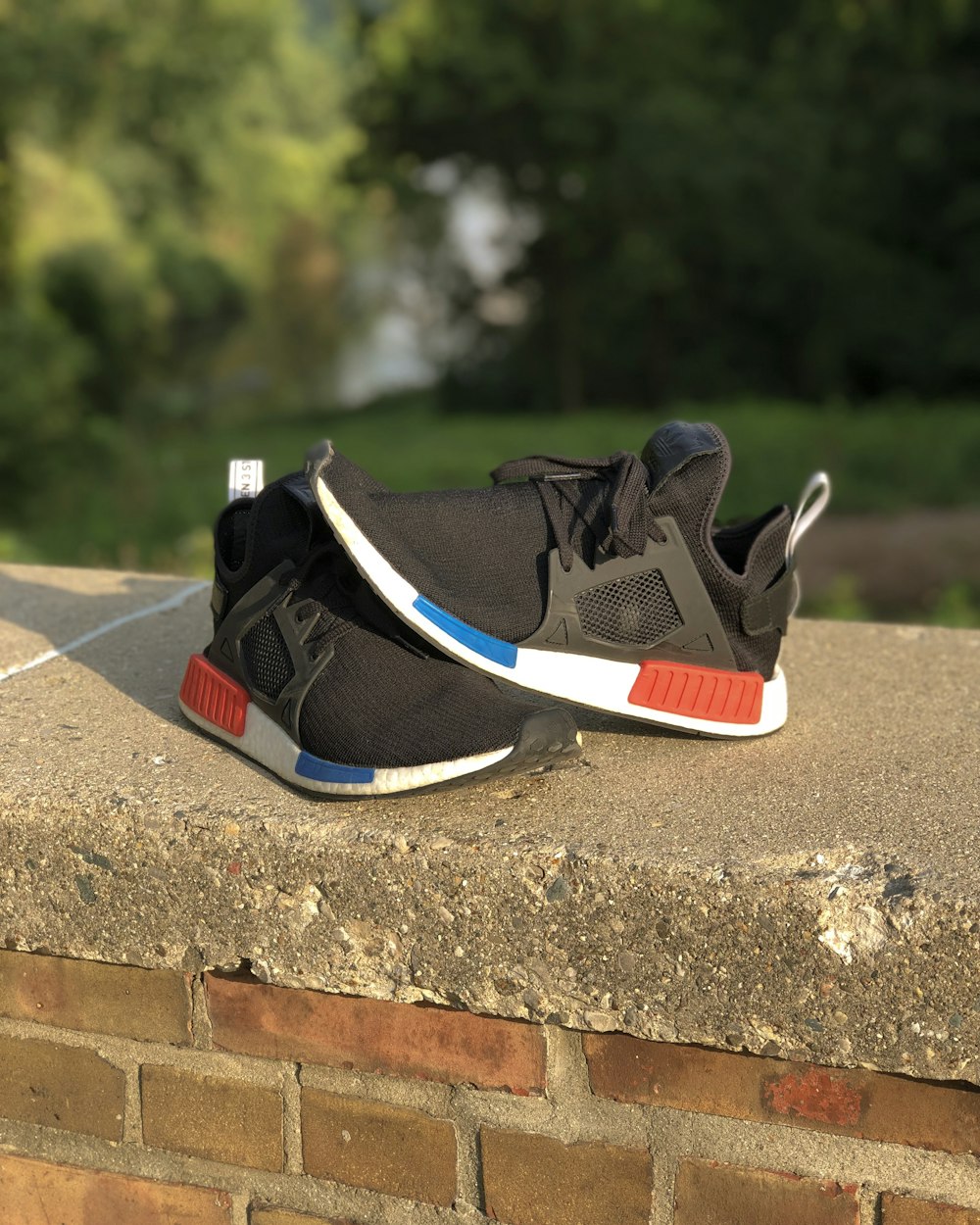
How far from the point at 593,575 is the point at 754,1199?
0.64m

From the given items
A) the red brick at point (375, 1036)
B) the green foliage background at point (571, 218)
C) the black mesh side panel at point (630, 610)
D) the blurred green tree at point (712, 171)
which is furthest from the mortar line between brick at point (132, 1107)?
the blurred green tree at point (712, 171)

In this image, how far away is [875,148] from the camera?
738 inches

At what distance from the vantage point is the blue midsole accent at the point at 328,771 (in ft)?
4.18

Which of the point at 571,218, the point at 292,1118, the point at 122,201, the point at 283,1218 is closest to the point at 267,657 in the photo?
the point at 292,1118

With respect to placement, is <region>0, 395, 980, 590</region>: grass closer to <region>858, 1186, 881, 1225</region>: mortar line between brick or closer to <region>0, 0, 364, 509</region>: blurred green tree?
<region>0, 0, 364, 509</region>: blurred green tree

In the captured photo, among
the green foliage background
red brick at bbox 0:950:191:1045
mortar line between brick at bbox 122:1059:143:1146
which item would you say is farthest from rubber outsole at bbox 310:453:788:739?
the green foliage background

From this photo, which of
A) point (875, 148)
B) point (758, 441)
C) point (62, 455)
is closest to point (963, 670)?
point (62, 455)

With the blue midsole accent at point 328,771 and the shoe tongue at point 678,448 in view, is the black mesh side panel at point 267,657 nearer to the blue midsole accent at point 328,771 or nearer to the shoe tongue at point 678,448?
the blue midsole accent at point 328,771

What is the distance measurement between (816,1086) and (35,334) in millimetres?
12129

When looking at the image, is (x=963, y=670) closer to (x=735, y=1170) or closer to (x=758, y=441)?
(x=735, y=1170)

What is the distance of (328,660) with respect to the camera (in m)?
1.35

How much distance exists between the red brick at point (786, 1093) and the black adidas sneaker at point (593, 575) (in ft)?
1.29

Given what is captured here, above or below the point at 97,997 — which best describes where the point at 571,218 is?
above

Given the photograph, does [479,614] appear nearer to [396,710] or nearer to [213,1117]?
[396,710]
